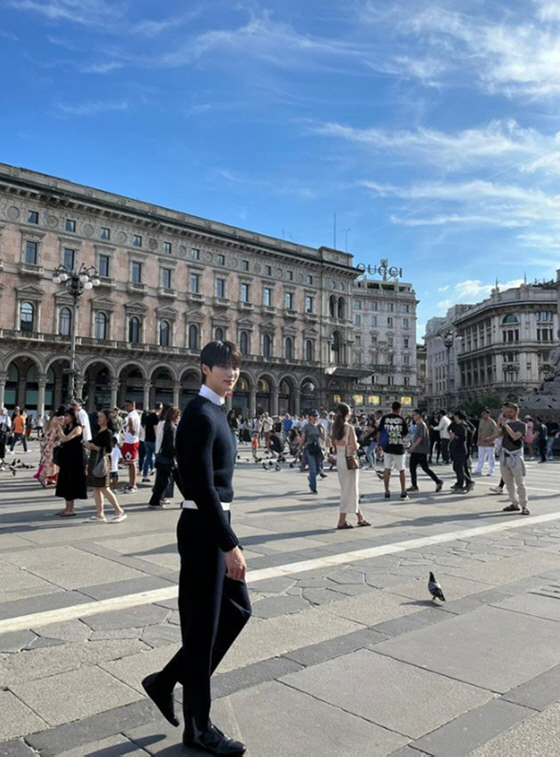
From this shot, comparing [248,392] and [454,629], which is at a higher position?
Result: [248,392]

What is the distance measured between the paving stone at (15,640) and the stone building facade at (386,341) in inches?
3237

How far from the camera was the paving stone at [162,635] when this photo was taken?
405 centimetres

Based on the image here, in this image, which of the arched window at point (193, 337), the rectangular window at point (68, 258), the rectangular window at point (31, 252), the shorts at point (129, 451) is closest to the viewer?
the shorts at point (129, 451)

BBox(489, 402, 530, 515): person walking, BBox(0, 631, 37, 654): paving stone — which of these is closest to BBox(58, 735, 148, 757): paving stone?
BBox(0, 631, 37, 654): paving stone

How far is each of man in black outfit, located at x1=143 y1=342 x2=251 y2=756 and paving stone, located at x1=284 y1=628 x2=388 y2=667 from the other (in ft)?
3.72

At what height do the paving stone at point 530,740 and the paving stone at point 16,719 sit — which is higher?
the paving stone at point 16,719

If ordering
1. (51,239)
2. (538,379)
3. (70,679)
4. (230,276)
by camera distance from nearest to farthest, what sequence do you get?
(70,679) → (51,239) → (230,276) → (538,379)

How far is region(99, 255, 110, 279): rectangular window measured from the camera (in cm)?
4924

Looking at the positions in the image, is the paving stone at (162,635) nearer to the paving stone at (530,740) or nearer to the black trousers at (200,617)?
the black trousers at (200,617)

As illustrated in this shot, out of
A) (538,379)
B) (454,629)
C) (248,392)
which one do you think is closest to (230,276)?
(248,392)

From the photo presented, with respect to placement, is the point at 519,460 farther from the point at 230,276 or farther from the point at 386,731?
the point at 230,276

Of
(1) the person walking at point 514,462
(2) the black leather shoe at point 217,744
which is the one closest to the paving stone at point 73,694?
(2) the black leather shoe at point 217,744

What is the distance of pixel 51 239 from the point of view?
→ 152 ft

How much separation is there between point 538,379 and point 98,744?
8724cm
